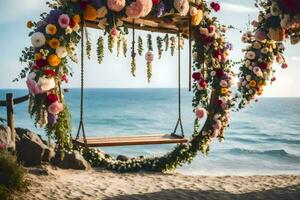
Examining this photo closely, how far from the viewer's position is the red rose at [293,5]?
6.66 meters

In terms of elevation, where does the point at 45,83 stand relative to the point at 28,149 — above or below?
above

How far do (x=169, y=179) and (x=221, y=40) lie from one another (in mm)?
3471

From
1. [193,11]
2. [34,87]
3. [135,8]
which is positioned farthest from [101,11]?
[193,11]

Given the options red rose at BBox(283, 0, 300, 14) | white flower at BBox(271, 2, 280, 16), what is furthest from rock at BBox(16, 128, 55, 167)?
red rose at BBox(283, 0, 300, 14)

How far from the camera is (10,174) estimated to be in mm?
8172

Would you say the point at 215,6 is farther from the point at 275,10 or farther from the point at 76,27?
the point at 76,27

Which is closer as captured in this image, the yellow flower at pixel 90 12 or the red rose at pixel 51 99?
the red rose at pixel 51 99

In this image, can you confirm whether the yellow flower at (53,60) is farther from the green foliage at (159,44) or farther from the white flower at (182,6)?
the green foliage at (159,44)

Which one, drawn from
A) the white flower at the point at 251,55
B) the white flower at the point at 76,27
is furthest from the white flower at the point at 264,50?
the white flower at the point at 76,27

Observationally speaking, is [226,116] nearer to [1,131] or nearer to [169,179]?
[169,179]

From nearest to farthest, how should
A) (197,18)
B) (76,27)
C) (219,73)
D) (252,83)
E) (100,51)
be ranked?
(76,27)
(100,51)
(197,18)
(219,73)
(252,83)

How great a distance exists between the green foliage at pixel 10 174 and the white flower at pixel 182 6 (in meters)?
4.18

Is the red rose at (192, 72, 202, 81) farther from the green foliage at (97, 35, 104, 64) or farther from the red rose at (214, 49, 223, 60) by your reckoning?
the green foliage at (97, 35, 104, 64)

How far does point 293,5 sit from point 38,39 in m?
3.94
